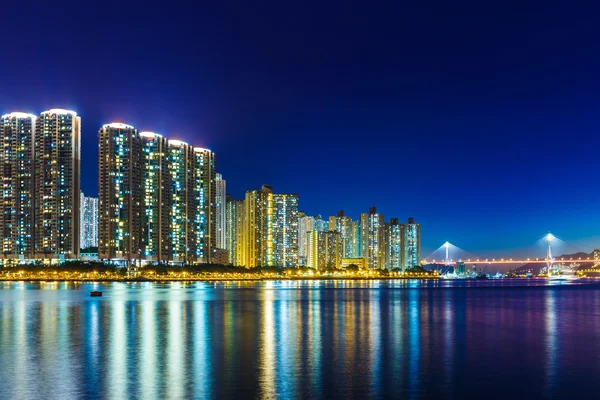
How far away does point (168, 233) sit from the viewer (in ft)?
579

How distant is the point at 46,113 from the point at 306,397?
517 ft

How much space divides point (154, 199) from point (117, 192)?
35.5 ft

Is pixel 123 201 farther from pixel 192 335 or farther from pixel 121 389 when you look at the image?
pixel 121 389

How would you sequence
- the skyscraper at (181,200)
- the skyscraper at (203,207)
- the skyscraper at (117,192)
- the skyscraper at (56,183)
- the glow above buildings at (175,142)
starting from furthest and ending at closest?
the skyscraper at (203,207) < the glow above buildings at (175,142) < the skyscraper at (181,200) < the skyscraper at (117,192) < the skyscraper at (56,183)

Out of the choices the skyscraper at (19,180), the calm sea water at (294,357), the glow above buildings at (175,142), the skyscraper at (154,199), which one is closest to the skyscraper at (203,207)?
the glow above buildings at (175,142)

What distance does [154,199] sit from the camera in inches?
6668

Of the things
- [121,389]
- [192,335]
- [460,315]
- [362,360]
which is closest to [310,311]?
[460,315]

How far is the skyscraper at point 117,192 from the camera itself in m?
161

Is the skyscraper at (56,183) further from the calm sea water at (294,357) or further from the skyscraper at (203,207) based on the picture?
the calm sea water at (294,357)

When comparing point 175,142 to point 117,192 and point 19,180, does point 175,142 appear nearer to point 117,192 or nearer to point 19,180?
point 117,192

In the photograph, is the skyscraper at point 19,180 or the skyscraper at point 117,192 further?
the skyscraper at point 117,192

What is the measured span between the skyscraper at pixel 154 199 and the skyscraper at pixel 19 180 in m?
26.6

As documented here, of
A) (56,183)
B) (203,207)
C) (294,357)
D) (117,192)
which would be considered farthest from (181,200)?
(294,357)

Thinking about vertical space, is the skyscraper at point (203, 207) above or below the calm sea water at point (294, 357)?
above
